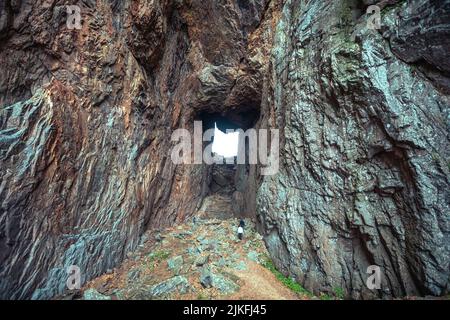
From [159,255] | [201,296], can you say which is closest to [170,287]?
[201,296]

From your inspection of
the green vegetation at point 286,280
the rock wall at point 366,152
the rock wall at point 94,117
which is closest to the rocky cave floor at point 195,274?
the green vegetation at point 286,280

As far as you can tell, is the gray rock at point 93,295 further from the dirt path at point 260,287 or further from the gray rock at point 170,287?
the dirt path at point 260,287

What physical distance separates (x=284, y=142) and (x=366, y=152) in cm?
373

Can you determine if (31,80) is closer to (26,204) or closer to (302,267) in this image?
(26,204)

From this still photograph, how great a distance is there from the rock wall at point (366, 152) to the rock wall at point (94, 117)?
5824 mm

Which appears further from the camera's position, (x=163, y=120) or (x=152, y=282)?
(x=163, y=120)

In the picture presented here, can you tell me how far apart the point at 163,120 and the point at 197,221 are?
7.97 meters

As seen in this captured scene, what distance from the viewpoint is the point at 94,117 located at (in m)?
8.91

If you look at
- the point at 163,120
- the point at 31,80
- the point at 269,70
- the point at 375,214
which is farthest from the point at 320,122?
the point at 31,80

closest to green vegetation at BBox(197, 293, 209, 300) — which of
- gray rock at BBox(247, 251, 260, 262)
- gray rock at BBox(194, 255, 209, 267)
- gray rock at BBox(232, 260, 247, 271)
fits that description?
gray rock at BBox(194, 255, 209, 267)

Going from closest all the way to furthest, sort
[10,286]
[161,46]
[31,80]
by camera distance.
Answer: [10,286]
[31,80]
[161,46]

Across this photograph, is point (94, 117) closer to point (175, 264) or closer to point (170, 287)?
point (175, 264)

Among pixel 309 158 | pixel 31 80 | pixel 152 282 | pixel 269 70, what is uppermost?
pixel 269 70

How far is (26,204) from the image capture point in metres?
6.52
